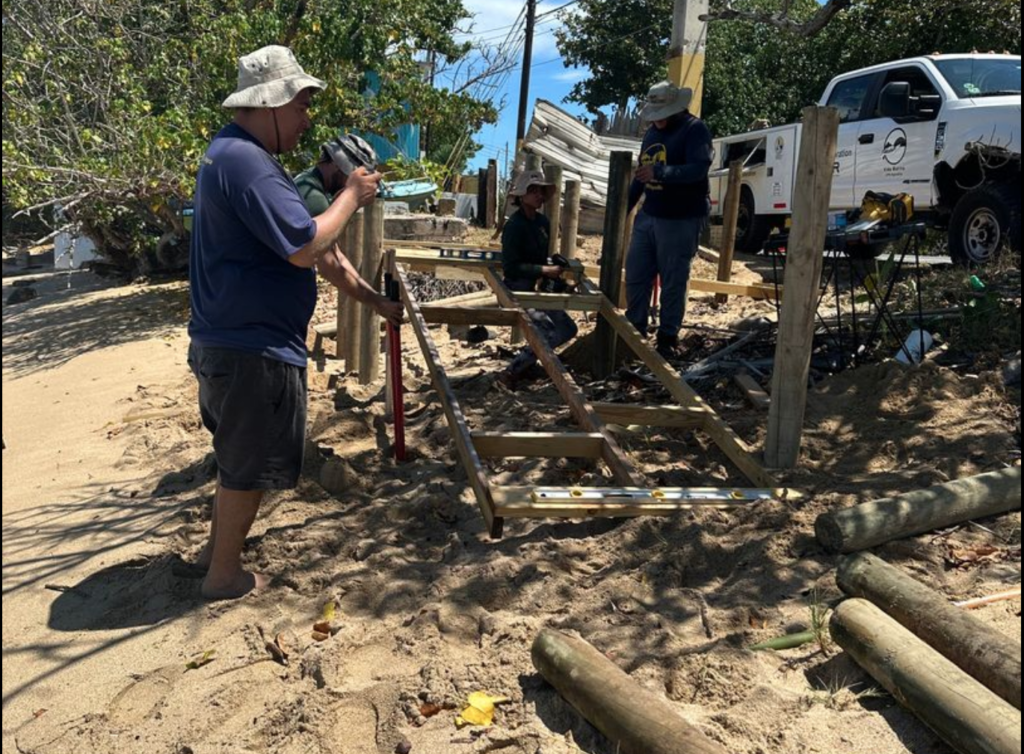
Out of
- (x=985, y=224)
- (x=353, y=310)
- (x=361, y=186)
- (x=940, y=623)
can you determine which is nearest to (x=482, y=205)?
Answer: (x=353, y=310)

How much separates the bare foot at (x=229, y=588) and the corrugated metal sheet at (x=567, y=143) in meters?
13.9

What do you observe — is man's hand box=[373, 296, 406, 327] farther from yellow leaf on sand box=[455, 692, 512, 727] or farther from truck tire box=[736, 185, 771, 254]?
truck tire box=[736, 185, 771, 254]

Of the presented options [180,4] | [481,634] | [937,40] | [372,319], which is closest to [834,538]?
[481,634]

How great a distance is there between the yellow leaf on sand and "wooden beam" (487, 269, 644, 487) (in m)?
1.37

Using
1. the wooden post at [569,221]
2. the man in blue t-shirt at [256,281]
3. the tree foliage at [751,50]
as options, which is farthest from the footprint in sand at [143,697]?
the tree foliage at [751,50]

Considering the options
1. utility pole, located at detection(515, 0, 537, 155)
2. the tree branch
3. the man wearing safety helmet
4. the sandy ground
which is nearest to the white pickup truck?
the tree branch

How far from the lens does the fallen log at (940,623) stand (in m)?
2.46

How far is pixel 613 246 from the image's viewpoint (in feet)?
21.6

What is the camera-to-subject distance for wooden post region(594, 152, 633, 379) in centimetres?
648

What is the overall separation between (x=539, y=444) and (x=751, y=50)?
22.9 metres

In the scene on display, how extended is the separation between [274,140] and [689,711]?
247 cm

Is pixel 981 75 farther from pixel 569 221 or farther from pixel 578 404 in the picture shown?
pixel 578 404

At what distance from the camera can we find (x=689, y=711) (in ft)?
8.96

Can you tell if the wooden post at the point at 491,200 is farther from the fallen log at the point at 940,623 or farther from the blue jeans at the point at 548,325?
the fallen log at the point at 940,623
